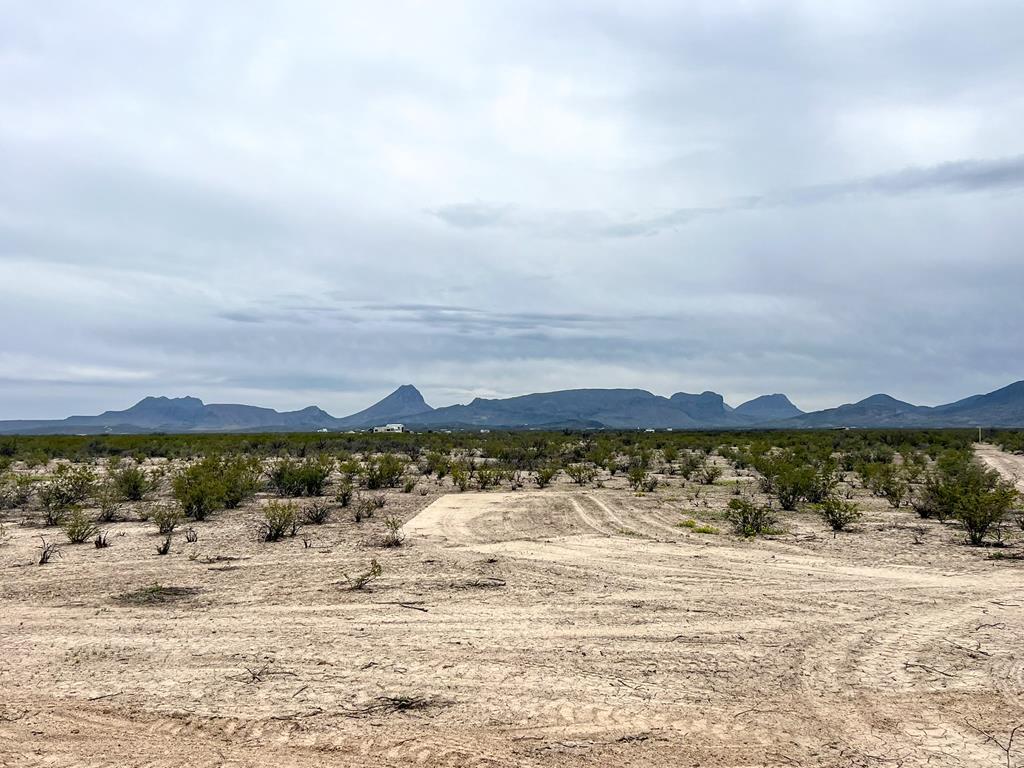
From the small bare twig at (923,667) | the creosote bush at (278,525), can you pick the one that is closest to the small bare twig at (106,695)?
the small bare twig at (923,667)

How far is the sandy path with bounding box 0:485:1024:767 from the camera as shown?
5.75m

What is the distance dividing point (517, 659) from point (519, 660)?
41mm

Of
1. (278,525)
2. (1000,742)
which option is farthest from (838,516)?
(278,525)

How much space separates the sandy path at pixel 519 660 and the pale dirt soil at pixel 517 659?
0.03 m

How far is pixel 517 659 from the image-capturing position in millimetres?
7602

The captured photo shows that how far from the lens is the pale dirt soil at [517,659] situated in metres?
5.75

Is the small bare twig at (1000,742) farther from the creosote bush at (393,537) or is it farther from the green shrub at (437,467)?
the green shrub at (437,467)

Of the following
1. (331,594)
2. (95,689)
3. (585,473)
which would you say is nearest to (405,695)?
(95,689)

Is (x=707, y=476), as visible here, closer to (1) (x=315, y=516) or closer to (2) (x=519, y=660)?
(1) (x=315, y=516)

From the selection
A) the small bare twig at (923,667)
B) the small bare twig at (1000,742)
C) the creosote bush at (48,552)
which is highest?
the small bare twig at (923,667)

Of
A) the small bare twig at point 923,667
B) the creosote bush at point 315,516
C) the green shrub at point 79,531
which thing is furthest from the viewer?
the creosote bush at point 315,516

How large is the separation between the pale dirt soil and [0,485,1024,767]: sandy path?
0.11ft

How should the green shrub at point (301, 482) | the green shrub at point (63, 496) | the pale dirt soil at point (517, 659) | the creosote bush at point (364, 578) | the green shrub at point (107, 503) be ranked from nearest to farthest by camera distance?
the pale dirt soil at point (517, 659)
the creosote bush at point (364, 578)
the green shrub at point (63, 496)
the green shrub at point (107, 503)
the green shrub at point (301, 482)

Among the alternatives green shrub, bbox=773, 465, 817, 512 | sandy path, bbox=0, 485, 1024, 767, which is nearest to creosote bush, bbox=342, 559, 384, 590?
sandy path, bbox=0, 485, 1024, 767
